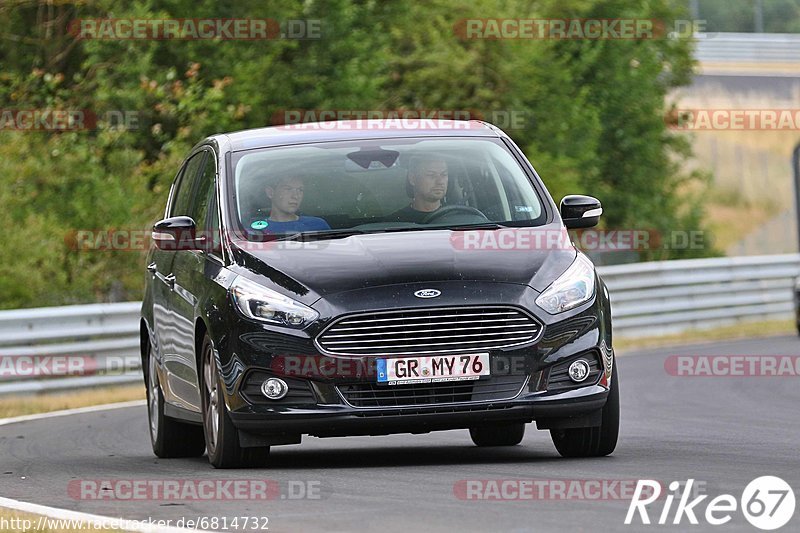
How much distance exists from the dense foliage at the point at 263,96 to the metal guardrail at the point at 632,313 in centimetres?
307

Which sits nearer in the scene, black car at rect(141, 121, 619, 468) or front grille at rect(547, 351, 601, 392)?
black car at rect(141, 121, 619, 468)

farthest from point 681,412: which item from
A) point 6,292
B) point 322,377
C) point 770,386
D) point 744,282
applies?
point 744,282

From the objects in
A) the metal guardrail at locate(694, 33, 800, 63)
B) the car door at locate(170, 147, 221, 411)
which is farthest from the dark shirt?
the metal guardrail at locate(694, 33, 800, 63)

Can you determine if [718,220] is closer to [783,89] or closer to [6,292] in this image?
[783,89]

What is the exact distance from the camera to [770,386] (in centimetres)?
1595

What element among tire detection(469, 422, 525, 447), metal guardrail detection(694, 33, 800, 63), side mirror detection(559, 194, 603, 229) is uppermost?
side mirror detection(559, 194, 603, 229)

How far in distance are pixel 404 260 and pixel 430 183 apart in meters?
1.03

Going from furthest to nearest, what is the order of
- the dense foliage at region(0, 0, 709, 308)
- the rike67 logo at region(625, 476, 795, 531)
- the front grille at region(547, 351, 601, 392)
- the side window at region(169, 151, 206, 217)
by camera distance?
the dense foliage at region(0, 0, 709, 308), the side window at region(169, 151, 206, 217), the front grille at region(547, 351, 601, 392), the rike67 logo at region(625, 476, 795, 531)

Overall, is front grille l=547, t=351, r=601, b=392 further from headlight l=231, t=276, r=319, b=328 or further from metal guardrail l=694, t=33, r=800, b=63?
metal guardrail l=694, t=33, r=800, b=63

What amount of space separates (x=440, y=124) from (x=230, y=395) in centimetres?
253

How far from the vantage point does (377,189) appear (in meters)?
10.2

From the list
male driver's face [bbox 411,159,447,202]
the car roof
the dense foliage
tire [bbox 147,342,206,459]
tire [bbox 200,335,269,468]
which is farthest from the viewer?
the dense foliage

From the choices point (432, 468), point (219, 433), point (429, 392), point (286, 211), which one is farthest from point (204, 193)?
point (432, 468)

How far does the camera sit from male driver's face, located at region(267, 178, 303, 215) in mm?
Result: 10117
